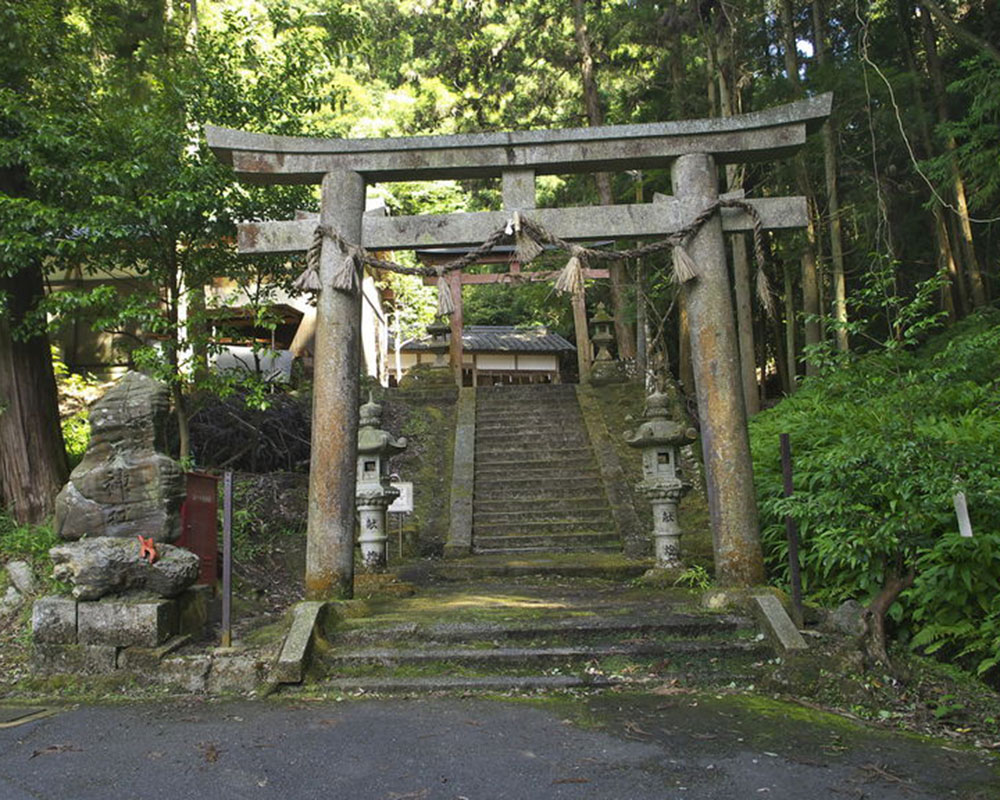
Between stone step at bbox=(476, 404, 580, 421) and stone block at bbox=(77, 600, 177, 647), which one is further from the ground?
stone step at bbox=(476, 404, 580, 421)

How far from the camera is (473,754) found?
3670 mm

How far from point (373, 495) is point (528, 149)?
3.72 metres

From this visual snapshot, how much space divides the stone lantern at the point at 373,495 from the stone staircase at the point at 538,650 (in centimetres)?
166

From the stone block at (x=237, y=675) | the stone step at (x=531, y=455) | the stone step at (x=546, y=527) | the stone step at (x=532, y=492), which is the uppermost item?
the stone step at (x=531, y=455)

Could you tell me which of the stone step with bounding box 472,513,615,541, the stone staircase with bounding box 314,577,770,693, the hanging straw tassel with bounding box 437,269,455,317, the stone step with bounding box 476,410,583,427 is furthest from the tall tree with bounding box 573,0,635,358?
the stone staircase with bounding box 314,577,770,693

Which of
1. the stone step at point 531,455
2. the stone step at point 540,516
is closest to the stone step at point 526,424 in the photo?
the stone step at point 531,455

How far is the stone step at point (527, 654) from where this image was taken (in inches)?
197

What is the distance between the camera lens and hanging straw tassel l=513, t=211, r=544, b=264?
622cm

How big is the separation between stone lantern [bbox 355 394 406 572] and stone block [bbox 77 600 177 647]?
2.76 meters

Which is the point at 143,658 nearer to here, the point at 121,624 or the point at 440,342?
the point at 121,624

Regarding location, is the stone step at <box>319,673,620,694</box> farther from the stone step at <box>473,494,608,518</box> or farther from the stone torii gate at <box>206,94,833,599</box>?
the stone step at <box>473,494,608,518</box>

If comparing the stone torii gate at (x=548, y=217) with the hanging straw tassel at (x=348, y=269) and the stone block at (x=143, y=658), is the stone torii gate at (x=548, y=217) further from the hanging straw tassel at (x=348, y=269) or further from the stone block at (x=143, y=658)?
the stone block at (x=143, y=658)

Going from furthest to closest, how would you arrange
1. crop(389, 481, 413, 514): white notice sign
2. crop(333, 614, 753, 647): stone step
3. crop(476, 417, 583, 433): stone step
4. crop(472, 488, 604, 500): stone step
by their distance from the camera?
1. crop(476, 417, 583, 433): stone step
2. crop(472, 488, 604, 500): stone step
3. crop(389, 481, 413, 514): white notice sign
4. crop(333, 614, 753, 647): stone step

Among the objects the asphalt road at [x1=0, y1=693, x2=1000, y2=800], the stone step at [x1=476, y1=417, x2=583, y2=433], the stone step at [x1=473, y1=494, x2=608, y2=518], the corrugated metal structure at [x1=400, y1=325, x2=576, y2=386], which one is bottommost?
the asphalt road at [x1=0, y1=693, x2=1000, y2=800]
